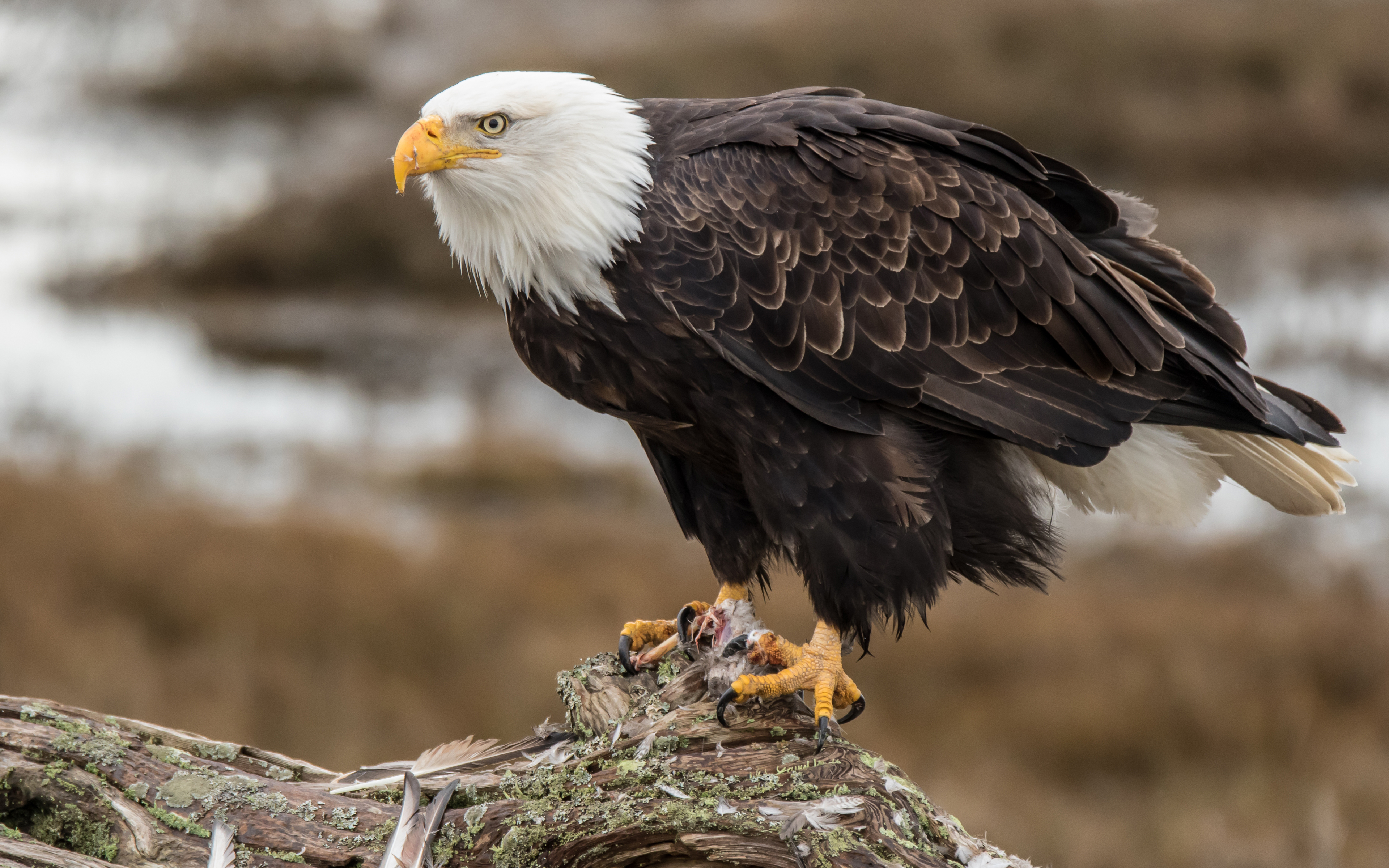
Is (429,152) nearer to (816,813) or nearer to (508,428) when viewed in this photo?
(816,813)

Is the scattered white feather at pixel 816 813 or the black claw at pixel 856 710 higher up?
the black claw at pixel 856 710

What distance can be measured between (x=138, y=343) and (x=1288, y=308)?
17416mm

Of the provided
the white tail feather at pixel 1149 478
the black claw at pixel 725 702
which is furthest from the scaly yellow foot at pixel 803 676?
the white tail feather at pixel 1149 478

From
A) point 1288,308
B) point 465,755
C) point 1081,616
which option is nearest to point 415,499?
point 1081,616

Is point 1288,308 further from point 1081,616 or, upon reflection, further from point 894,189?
point 894,189

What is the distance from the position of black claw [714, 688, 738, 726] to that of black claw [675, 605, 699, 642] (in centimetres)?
51

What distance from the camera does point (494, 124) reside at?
392 cm

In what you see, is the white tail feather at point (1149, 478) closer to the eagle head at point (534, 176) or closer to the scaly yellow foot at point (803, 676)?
the scaly yellow foot at point (803, 676)

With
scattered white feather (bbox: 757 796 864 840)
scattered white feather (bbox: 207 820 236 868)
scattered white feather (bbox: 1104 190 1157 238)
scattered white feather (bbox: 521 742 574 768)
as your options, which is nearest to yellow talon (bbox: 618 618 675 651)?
scattered white feather (bbox: 521 742 574 768)

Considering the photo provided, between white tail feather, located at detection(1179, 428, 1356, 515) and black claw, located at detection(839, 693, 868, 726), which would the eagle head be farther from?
white tail feather, located at detection(1179, 428, 1356, 515)

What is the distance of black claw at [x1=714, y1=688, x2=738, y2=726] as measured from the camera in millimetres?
3615

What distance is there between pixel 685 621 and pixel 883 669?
4148 mm

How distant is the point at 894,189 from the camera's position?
3.97 metres

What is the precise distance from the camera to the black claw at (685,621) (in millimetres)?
4188
